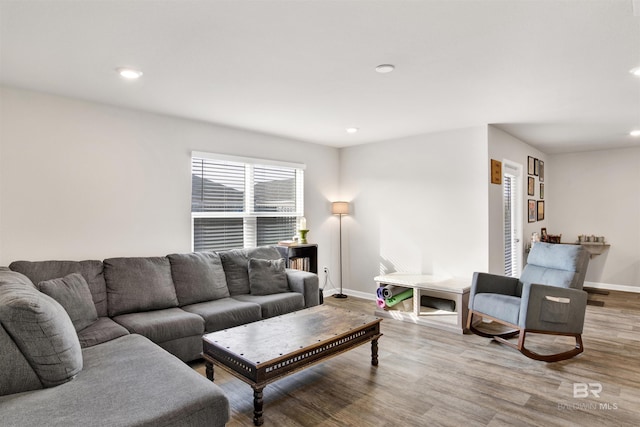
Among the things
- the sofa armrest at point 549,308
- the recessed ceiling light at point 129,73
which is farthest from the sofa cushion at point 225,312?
the sofa armrest at point 549,308

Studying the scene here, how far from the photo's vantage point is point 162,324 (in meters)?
2.87

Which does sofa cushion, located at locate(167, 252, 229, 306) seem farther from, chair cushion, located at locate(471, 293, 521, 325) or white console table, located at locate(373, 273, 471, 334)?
chair cushion, located at locate(471, 293, 521, 325)

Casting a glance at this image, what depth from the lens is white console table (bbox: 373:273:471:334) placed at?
13.0 ft

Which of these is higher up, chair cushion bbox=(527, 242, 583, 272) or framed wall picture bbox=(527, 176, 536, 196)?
framed wall picture bbox=(527, 176, 536, 196)

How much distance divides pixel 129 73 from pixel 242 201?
2.15 meters

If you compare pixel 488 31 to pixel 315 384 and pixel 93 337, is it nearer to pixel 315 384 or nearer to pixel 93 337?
pixel 315 384

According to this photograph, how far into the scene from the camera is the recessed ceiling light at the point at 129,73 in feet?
8.55

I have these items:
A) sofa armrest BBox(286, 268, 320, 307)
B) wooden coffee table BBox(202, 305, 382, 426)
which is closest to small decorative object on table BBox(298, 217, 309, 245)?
sofa armrest BBox(286, 268, 320, 307)

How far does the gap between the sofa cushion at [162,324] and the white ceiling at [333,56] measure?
1920mm

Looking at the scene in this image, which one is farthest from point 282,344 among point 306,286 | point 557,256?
point 557,256

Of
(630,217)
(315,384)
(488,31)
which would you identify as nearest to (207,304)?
(315,384)

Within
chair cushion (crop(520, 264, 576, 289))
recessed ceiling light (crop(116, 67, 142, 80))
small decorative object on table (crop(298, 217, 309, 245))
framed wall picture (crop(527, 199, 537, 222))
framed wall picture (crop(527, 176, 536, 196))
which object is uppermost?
recessed ceiling light (crop(116, 67, 142, 80))

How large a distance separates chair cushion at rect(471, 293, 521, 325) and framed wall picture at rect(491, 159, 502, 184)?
1523 mm

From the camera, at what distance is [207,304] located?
3453mm
